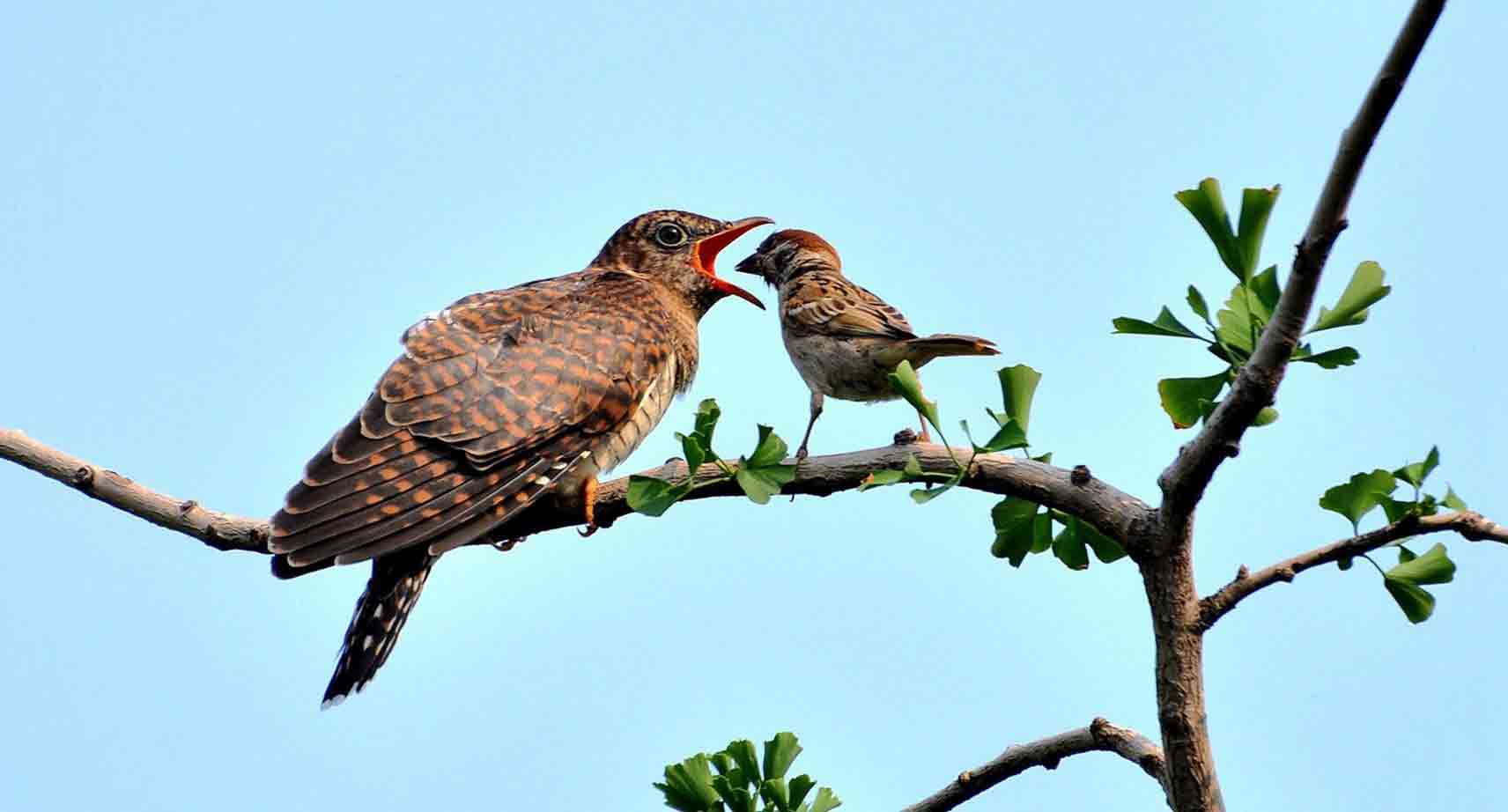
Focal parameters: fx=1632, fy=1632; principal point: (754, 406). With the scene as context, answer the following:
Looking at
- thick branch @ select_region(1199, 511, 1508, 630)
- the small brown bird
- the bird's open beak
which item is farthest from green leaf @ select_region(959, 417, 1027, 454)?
the bird's open beak

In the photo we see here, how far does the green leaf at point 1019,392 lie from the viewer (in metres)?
3.66

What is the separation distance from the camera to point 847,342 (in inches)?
240

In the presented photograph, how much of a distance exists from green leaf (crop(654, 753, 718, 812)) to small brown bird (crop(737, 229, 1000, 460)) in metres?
1.87

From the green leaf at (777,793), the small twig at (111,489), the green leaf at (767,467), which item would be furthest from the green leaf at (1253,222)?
the small twig at (111,489)

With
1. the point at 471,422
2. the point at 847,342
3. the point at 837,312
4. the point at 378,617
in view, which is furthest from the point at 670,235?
the point at 378,617

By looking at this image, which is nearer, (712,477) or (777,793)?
(777,793)

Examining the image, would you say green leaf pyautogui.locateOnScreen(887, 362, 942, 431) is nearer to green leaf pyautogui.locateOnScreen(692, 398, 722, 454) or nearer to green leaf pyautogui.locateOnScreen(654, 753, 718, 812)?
green leaf pyautogui.locateOnScreen(692, 398, 722, 454)

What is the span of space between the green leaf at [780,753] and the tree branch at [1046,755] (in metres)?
0.33

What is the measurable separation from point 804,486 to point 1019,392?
70cm

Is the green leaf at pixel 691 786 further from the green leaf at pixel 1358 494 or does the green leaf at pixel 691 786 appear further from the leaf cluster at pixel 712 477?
the green leaf at pixel 1358 494

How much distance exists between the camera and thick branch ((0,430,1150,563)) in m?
3.64

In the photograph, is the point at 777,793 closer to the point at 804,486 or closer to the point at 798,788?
the point at 798,788

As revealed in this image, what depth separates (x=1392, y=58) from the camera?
99.1 inches

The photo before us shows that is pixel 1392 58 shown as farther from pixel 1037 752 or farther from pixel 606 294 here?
pixel 606 294
